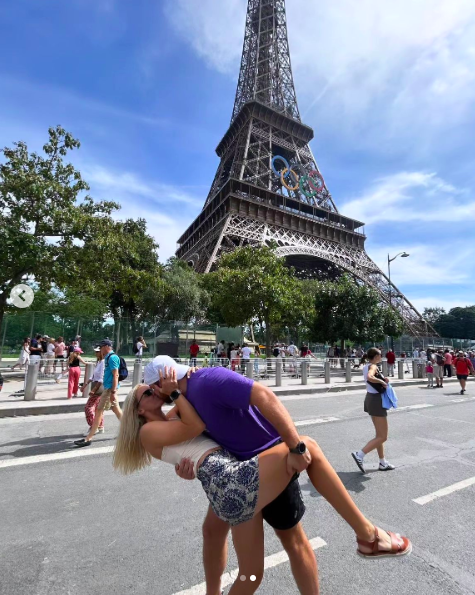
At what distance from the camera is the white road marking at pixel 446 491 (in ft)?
12.0

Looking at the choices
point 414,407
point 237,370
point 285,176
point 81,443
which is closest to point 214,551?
point 81,443

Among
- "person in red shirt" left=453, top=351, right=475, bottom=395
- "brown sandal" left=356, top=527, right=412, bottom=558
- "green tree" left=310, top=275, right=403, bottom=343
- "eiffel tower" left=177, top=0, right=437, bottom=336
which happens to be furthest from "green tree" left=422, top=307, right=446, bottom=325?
"brown sandal" left=356, top=527, right=412, bottom=558

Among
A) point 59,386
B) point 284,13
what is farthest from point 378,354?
point 284,13

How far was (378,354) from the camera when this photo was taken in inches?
195

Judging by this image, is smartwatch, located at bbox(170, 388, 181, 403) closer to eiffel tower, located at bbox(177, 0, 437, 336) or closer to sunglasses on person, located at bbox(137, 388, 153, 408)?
sunglasses on person, located at bbox(137, 388, 153, 408)

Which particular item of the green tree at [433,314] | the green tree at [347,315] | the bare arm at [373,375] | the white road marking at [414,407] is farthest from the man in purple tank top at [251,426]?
the green tree at [433,314]

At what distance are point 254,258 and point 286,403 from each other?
48.4ft

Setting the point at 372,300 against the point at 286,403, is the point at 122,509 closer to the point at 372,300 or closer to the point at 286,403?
the point at 286,403

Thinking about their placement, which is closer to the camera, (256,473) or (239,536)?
(256,473)

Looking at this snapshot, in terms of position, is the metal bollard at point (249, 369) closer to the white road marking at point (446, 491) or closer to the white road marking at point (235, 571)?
the white road marking at point (446, 491)

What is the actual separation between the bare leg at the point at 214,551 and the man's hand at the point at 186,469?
0.44 meters

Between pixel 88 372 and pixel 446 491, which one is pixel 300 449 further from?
pixel 88 372

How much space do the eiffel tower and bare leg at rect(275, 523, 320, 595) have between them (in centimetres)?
3310

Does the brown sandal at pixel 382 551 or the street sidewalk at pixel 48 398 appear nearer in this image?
the brown sandal at pixel 382 551
